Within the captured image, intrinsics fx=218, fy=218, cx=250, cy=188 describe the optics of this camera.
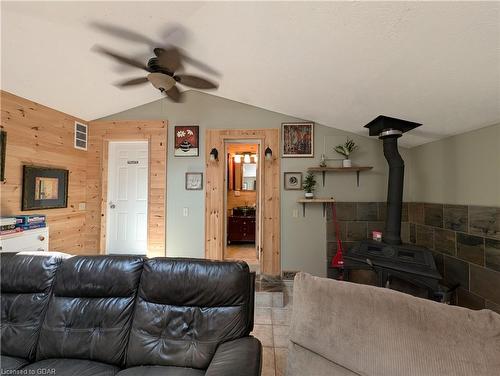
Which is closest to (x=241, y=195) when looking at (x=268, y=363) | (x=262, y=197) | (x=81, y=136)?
(x=262, y=197)

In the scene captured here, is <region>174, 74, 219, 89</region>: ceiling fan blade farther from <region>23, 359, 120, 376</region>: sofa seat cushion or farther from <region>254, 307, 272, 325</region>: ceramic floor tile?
<region>254, 307, 272, 325</region>: ceramic floor tile

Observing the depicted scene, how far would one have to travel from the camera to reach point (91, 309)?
142 centimetres

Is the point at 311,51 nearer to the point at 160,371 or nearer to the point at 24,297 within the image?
the point at 160,371

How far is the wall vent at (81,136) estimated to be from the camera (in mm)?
3491

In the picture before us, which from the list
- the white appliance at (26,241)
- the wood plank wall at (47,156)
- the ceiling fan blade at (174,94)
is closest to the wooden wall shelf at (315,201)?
the ceiling fan blade at (174,94)

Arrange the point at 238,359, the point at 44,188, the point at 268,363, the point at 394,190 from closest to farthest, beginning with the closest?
1. the point at 238,359
2. the point at 268,363
3. the point at 394,190
4. the point at 44,188

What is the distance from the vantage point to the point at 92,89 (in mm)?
2936

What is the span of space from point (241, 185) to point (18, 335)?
4667mm

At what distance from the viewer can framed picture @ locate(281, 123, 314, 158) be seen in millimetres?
3461

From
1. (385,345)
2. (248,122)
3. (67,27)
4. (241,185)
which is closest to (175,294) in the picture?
(385,345)

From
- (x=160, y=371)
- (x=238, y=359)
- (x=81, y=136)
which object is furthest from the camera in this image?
(x=81, y=136)

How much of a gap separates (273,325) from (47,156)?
12.2 feet

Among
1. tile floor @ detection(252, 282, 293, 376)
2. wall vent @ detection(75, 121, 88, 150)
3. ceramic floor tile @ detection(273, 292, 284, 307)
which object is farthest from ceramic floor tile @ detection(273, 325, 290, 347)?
wall vent @ detection(75, 121, 88, 150)

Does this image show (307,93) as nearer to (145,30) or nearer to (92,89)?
(145,30)
